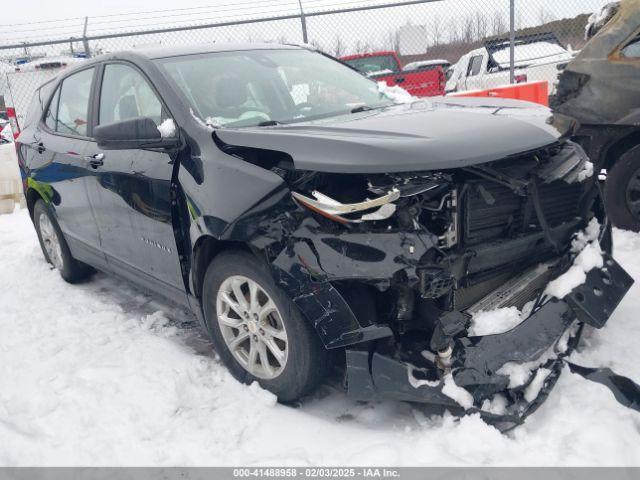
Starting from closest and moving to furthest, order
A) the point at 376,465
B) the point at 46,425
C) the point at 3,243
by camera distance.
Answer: the point at 376,465
the point at 46,425
the point at 3,243

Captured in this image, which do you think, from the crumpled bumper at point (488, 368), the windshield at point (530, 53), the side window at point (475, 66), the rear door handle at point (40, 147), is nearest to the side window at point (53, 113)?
the rear door handle at point (40, 147)

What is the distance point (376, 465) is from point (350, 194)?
1111mm

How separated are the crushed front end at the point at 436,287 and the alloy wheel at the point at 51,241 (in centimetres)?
320

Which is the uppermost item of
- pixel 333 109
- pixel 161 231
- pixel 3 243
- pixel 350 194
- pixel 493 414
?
pixel 333 109

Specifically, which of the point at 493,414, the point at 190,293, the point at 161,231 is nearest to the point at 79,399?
the point at 190,293

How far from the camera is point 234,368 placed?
3.03 metres

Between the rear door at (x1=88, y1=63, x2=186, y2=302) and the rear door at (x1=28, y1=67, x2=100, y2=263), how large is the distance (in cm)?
18

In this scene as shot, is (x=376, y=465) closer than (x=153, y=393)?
Yes

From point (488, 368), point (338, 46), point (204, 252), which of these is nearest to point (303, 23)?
point (338, 46)

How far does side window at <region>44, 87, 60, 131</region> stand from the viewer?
15.3ft

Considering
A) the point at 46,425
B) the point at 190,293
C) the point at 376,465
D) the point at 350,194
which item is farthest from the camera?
the point at 190,293

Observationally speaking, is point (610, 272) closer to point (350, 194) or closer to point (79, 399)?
point (350, 194)

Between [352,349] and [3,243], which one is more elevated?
[352,349]

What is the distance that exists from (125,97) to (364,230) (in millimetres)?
2102
